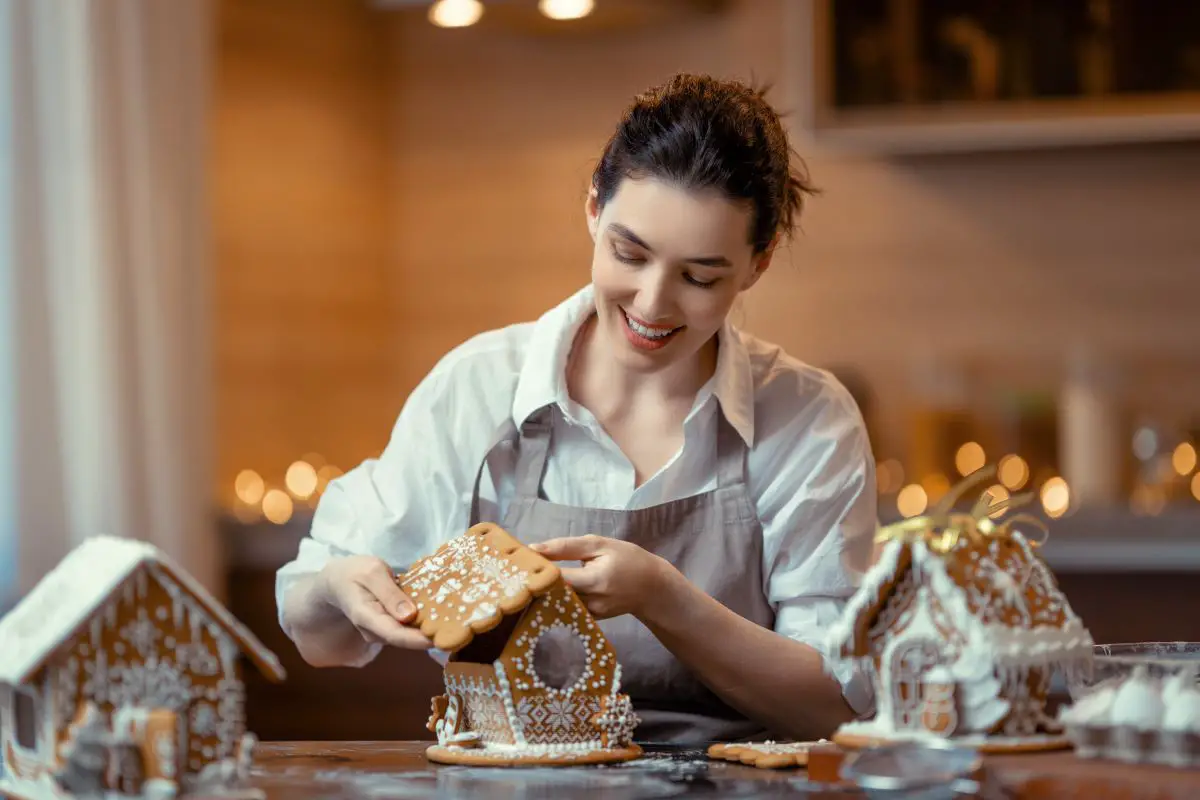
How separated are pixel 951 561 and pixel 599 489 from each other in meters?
0.63

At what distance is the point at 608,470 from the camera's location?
72.2 inches

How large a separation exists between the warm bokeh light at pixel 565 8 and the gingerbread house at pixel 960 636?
2.43 metres

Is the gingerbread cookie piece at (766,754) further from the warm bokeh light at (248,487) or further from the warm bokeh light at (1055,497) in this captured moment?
the warm bokeh light at (248,487)

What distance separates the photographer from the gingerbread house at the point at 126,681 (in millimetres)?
1122

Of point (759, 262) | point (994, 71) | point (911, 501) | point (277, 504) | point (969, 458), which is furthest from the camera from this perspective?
point (969, 458)

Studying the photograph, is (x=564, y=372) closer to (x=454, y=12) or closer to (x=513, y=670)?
(x=513, y=670)

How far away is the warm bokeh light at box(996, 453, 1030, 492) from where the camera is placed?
378 centimetres

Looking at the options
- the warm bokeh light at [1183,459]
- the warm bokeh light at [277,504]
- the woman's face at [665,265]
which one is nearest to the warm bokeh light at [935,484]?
the warm bokeh light at [1183,459]

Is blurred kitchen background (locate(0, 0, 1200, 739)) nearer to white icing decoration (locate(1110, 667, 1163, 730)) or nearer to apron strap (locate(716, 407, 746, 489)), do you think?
apron strap (locate(716, 407, 746, 489))

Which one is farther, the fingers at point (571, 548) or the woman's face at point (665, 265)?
the woman's face at point (665, 265)

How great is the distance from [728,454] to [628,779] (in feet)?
1.94

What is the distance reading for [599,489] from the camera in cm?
184

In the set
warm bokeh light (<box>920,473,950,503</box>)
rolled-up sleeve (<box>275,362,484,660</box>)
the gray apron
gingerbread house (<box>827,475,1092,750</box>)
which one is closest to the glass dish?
gingerbread house (<box>827,475,1092,750</box>)

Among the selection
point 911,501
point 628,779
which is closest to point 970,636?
point 628,779
